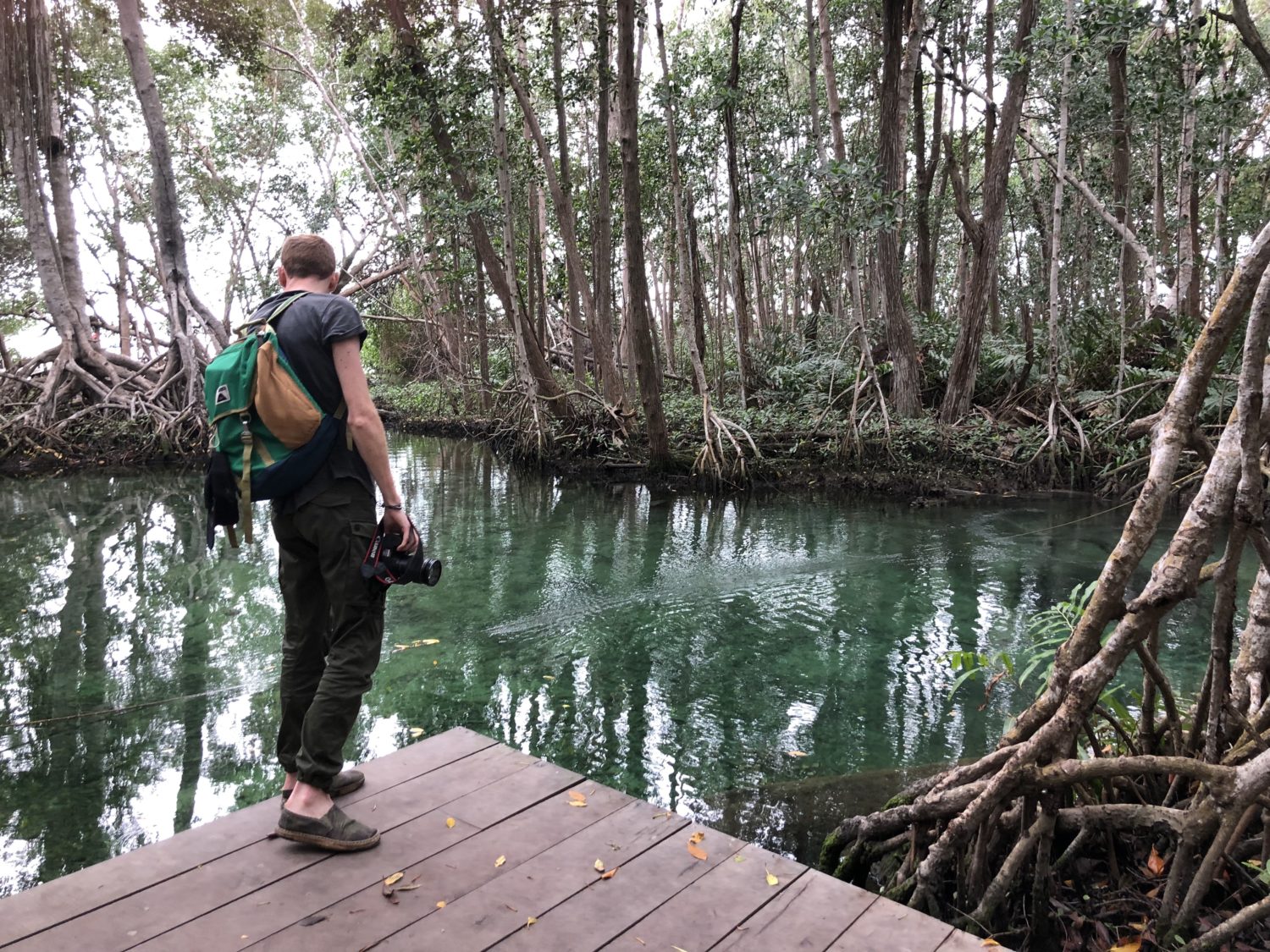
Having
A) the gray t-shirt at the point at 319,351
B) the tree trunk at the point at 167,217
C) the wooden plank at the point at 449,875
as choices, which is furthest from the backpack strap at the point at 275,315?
the tree trunk at the point at 167,217

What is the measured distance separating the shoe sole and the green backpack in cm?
73

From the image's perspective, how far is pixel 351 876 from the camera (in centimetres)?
200

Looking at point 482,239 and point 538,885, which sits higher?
point 482,239

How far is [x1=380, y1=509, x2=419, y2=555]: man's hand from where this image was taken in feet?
7.07

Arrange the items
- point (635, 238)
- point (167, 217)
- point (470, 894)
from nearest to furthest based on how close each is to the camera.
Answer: point (470, 894)
point (635, 238)
point (167, 217)

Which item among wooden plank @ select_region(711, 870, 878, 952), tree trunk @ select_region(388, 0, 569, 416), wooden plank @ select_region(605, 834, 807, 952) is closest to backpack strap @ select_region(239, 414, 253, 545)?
wooden plank @ select_region(605, 834, 807, 952)

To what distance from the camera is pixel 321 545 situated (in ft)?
7.00

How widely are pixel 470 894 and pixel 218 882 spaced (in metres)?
0.57

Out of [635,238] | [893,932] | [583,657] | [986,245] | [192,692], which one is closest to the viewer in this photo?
[893,932]

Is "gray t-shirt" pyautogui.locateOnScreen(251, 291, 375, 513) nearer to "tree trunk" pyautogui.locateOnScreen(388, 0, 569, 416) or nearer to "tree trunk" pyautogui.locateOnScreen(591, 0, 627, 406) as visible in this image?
"tree trunk" pyautogui.locateOnScreen(388, 0, 569, 416)

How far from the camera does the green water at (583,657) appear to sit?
11.2ft

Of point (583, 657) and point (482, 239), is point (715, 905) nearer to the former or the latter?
point (583, 657)

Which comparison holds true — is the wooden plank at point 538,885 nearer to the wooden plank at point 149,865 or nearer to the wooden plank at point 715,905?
the wooden plank at point 715,905

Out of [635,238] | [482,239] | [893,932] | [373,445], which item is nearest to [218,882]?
[373,445]
